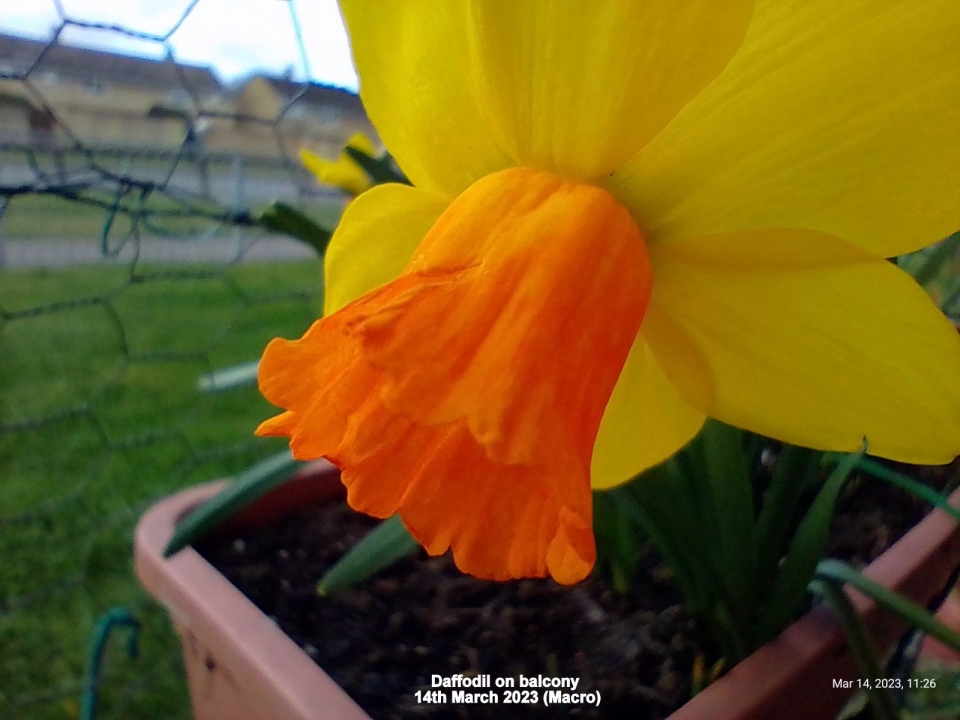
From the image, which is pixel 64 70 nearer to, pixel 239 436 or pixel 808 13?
pixel 239 436

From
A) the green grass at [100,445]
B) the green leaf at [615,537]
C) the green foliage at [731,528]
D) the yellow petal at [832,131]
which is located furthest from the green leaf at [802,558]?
the green grass at [100,445]

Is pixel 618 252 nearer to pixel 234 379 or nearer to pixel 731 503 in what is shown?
pixel 731 503

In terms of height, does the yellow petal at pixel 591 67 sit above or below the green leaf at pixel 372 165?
above

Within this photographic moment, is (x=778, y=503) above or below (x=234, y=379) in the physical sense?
above

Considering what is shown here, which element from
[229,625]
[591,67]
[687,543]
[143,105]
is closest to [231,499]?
[229,625]

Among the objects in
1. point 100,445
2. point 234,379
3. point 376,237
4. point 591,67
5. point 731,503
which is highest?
point 591,67

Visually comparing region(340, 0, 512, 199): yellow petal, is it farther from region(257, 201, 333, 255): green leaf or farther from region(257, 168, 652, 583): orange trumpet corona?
region(257, 201, 333, 255): green leaf

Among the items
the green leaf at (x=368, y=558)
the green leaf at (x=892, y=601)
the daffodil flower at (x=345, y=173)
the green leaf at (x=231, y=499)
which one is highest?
the daffodil flower at (x=345, y=173)

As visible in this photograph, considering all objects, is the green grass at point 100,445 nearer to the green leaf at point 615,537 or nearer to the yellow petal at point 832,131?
the green leaf at point 615,537
